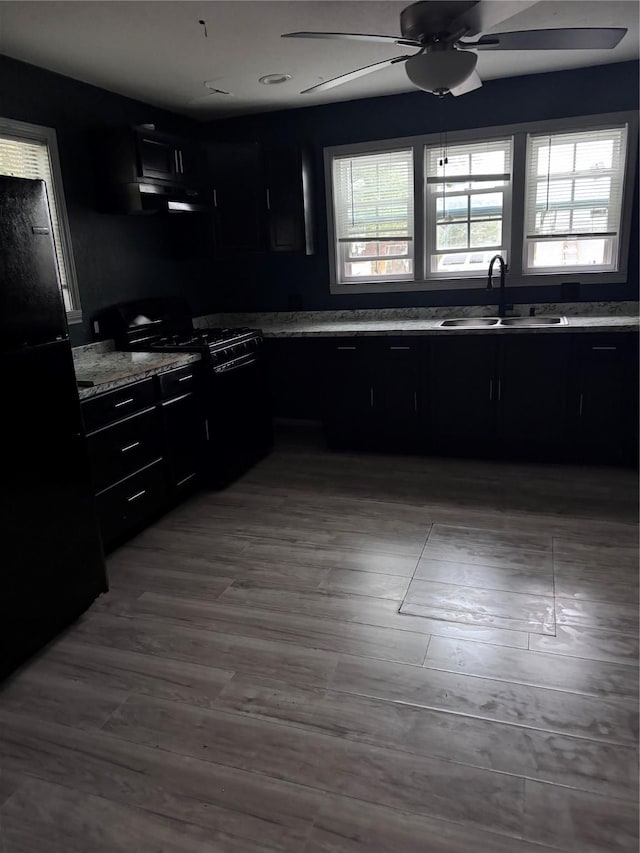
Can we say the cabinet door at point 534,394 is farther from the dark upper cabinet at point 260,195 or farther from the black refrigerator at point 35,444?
the black refrigerator at point 35,444

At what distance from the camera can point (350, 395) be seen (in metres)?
4.41

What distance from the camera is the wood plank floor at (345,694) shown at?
157 cm

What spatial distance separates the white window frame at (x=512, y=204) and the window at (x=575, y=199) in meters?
0.04

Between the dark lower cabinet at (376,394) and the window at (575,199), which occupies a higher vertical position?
the window at (575,199)

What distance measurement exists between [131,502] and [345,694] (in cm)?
167

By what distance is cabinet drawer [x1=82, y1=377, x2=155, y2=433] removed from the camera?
9.33ft

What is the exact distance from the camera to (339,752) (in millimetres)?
1785

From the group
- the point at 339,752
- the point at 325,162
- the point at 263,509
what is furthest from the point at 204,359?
the point at 339,752

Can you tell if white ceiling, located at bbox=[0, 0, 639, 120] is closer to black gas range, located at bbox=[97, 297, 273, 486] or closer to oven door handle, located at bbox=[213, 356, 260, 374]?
black gas range, located at bbox=[97, 297, 273, 486]

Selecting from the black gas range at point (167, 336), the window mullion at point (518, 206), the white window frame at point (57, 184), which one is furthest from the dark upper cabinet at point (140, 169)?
the window mullion at point (518, 206)

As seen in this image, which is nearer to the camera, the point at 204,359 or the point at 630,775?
the point at 630,775

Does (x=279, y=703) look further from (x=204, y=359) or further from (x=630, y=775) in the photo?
(x=204, y=359)

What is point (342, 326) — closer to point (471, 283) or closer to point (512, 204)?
point (471, 283)

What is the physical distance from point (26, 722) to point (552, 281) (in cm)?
413
